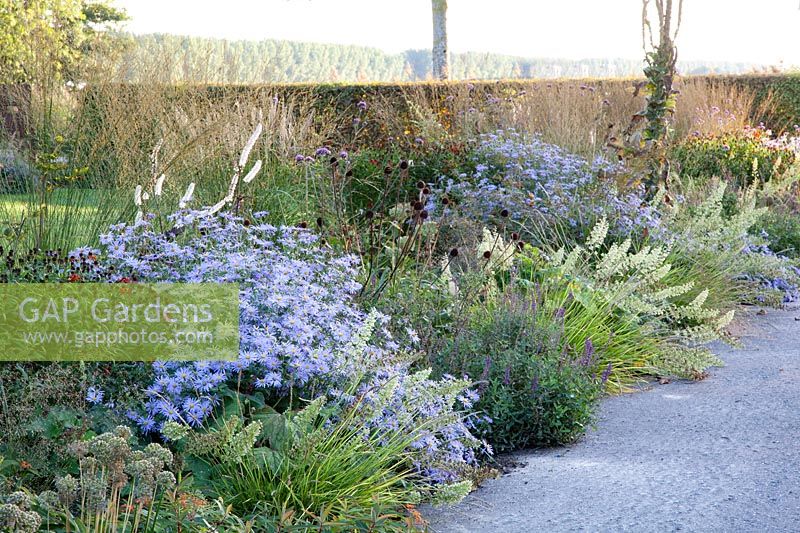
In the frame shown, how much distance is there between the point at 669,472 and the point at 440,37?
683 inches

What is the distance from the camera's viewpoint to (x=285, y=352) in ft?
9.87

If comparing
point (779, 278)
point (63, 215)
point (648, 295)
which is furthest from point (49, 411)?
point (779, 278)

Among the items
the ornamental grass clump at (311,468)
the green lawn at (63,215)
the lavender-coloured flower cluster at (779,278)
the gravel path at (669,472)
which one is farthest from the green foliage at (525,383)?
the lavender-coloured flower cluster at (779,278)

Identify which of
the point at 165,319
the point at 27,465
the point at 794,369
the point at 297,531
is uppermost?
the point at 165,319

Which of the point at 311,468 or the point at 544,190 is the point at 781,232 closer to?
the point at 544,190

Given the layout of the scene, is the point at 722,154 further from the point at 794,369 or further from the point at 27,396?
the point at 27,396

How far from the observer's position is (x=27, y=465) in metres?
2.50

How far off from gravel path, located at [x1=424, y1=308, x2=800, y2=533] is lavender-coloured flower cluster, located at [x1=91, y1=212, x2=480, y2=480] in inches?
11.3

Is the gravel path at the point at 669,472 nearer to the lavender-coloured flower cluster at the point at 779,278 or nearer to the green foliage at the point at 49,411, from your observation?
the green foliage at the point at 49,411

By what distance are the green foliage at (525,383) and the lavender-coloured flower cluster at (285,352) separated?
0.17 metres

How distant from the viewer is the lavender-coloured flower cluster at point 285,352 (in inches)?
116

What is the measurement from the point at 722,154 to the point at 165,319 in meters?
8.46

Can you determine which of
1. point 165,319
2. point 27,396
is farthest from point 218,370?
point 27,396

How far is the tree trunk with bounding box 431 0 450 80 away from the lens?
63.7 ft
